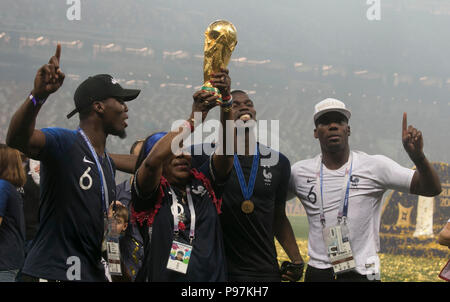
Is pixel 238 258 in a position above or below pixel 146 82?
below

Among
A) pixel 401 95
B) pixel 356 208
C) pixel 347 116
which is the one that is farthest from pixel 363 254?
pixel 401 95

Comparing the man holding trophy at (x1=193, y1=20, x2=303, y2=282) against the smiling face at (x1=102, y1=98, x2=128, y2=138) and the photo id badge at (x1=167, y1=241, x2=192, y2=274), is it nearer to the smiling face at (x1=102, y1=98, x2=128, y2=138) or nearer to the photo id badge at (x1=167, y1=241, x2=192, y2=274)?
the smiling face at (x1=102, y1=98, x2=128, y2=138)

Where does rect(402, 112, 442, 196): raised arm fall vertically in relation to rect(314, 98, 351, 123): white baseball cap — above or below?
below

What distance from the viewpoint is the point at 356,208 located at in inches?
137

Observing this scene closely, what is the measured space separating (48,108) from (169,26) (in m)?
12.6

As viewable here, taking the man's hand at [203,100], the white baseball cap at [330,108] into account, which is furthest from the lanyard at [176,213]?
the white baseball cap at [330,108]

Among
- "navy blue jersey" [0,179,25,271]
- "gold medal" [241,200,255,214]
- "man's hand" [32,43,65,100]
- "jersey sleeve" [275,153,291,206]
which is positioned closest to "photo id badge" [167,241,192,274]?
"gold medal" [241,200,255,214]

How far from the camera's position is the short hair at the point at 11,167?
12.6ft

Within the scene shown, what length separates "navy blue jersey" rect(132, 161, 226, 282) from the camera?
8.74 feet

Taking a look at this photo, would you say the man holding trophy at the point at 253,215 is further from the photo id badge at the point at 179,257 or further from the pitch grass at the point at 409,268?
the pitch grass at the point at 409,268

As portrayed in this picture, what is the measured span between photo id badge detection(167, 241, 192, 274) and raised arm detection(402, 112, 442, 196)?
58.0 inches

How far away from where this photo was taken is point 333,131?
12.1 feet
